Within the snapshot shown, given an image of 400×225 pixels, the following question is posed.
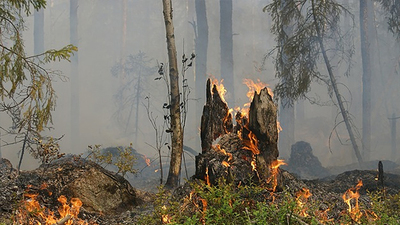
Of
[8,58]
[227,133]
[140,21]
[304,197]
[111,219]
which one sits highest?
[140,21]

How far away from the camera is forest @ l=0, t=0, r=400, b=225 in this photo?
563 cm

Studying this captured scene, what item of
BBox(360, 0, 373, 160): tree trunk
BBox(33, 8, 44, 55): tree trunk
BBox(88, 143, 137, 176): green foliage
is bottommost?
BBox(88, 143, 137, 176): green foliage

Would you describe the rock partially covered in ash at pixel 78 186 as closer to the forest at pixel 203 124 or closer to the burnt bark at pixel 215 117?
the forest at pixel 203 124

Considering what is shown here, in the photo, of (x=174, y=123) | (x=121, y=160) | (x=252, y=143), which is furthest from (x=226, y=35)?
(x=252, y=143)

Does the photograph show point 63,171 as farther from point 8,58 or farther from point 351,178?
point 351,178

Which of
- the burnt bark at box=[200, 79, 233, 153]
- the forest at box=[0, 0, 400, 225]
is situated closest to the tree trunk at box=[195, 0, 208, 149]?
the forest at box=[0, 0, 400, 225]

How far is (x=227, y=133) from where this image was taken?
685 cm

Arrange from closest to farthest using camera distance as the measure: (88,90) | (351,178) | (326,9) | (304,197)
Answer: (304,197) < (351,178) < (326,9) < (88,90)

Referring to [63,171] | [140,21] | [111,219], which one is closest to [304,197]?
[111,219]

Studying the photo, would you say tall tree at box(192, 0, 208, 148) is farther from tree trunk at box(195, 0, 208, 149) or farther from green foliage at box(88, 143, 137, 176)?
green foliage at box(88, 143, 137, 176)

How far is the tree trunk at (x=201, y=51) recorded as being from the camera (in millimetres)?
25969

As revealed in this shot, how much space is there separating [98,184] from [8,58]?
3352 millimetres

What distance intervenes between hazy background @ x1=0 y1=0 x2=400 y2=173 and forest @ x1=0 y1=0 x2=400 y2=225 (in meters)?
0.18

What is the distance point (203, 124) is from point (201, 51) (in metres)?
23.4
